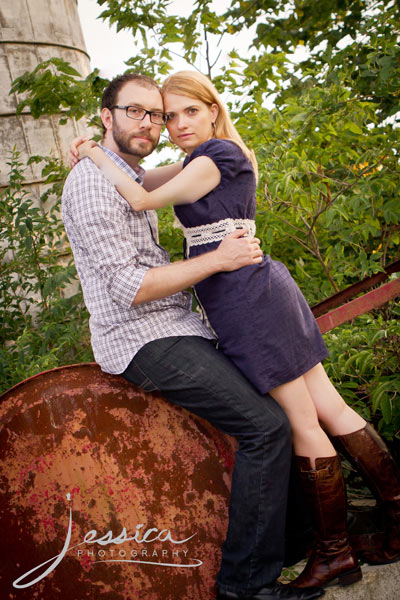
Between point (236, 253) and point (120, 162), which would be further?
point (120, 162)

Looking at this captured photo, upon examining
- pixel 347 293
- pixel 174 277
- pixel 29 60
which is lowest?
pixel 347 293

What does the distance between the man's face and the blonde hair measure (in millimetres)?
83

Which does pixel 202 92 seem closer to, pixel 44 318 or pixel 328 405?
pixel 328 405

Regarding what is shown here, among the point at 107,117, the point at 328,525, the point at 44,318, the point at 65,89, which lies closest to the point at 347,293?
the point at 328,525

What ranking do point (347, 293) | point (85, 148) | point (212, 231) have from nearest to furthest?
1. point (212, 231)
2. point (85, 148)
3. point (347, 293)

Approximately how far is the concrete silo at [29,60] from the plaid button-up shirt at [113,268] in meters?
3.98

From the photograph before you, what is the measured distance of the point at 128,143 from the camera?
6.93ft

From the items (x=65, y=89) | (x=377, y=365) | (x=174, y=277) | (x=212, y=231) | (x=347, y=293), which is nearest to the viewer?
(x=174, y=277)

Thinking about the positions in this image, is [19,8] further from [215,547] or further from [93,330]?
[215,547]

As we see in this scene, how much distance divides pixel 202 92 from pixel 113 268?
0.90m

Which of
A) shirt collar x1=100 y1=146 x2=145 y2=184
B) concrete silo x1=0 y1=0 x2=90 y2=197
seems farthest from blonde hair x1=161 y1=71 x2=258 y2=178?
concrete silo x1=0 y1=0 x2=90 y2=197

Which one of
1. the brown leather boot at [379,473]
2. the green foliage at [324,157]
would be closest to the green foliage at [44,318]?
the green foliage at [324,157]

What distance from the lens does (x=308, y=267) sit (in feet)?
11.4

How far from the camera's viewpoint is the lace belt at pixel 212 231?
1.96 metres
